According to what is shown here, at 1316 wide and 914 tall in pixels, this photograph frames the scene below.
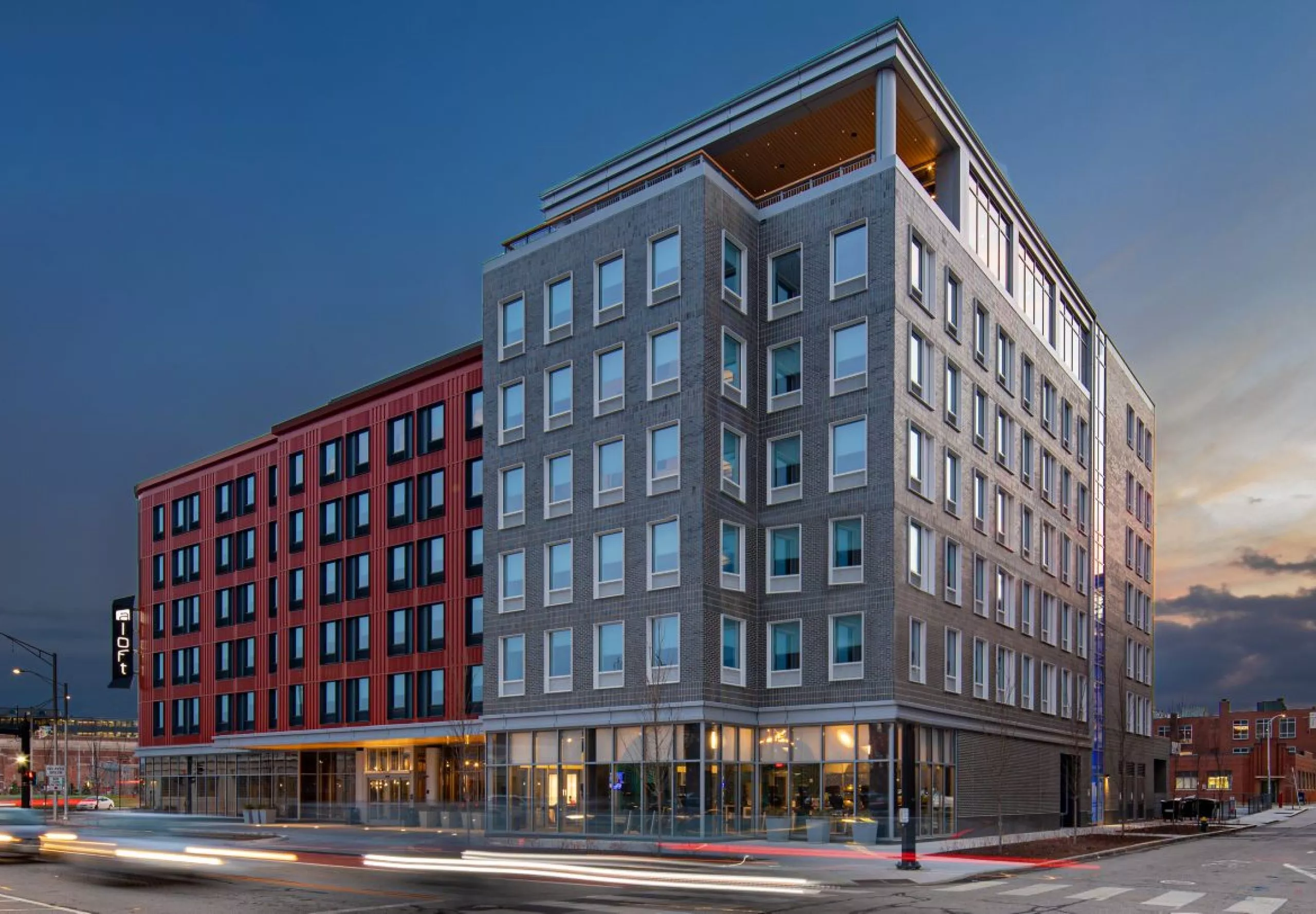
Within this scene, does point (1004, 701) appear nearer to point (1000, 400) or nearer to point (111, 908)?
point (1000, 400)

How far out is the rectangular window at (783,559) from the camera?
4453 cm

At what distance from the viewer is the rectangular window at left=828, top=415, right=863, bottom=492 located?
43125 mm

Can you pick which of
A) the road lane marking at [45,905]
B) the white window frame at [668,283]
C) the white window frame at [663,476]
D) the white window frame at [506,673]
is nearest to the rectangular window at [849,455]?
the white window frame at [663,476]

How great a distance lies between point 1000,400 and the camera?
5378 centimetres

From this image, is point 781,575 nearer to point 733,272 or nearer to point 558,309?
point 733,272

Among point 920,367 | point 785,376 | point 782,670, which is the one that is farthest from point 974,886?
point 785,376

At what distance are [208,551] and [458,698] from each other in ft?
90.5

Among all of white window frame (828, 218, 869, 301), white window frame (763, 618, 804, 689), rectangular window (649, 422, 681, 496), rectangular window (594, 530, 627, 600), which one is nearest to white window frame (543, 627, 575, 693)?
rectangular window (594, 530, 627, 600)

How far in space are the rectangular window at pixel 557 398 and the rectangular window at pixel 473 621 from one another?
1121 cm

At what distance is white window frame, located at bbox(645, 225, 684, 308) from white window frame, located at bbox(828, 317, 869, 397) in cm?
595

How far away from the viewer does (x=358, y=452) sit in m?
64.6

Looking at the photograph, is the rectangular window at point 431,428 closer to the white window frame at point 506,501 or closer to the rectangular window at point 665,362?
the white window frame at point 506,501

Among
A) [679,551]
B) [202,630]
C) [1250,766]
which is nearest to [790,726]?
[679,551]

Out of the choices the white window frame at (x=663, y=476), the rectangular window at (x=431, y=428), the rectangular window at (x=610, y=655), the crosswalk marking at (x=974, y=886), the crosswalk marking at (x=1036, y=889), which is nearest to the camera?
the crosswalk marking at (x=1036, y=889)
